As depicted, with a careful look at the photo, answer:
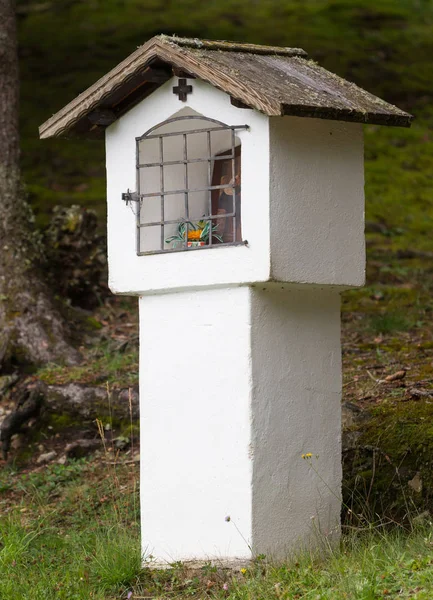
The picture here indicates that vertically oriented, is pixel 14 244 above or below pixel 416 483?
above

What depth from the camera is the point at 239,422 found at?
16.3 feet

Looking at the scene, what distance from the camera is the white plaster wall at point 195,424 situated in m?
4.98

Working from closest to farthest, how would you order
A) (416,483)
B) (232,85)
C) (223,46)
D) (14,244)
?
(232,85) → (223,46) → (416,483) → (14,244)

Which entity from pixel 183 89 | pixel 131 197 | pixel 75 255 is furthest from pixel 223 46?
pixel 75 255

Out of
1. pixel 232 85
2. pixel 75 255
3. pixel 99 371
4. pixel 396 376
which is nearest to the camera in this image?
pixel 232 85

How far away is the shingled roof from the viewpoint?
15.8ft

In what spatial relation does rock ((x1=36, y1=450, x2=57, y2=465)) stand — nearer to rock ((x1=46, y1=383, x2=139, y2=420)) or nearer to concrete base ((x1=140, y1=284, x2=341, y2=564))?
rock ((x1=46, y1=383, x2=139, y2=420))

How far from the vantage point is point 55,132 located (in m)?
5.51

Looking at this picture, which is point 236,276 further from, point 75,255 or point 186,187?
point 75,255

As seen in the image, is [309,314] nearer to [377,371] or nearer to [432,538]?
[432,538]

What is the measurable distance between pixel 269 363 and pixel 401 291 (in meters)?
4.76

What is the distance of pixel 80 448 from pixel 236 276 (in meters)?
2.95

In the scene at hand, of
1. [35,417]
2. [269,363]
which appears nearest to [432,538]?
[269,363]

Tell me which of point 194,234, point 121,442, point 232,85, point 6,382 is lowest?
point 121,442
